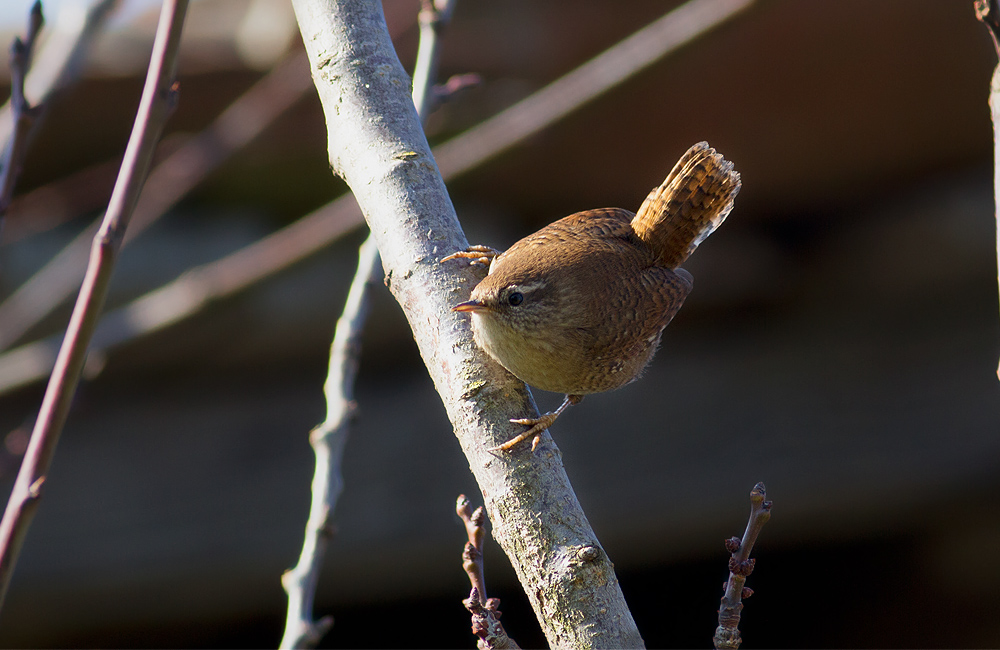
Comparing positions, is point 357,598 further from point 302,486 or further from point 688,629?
point 688,629

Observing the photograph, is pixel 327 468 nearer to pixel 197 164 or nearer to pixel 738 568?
pixel 738 568

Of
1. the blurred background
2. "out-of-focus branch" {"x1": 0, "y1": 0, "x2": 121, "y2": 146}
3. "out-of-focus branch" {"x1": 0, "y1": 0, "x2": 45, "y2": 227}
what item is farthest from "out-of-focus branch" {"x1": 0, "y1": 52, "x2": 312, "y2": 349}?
the blurred background

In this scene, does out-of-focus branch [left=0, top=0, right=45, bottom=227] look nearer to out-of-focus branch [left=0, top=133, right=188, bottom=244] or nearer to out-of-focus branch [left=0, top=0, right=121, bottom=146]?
out-of-focus branch [left=0, top=0, right=121, bottom=146]

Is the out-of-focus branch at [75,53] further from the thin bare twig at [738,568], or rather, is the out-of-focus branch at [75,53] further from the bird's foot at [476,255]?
the thin bare twig at [738,568]

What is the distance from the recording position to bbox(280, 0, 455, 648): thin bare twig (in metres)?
1.14

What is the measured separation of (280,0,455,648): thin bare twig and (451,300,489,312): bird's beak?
201 mm

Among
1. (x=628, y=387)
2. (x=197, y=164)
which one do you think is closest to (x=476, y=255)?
(x=197, y=164)

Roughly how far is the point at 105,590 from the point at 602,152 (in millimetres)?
2938

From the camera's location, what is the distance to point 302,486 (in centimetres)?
385

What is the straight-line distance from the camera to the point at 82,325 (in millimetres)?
762

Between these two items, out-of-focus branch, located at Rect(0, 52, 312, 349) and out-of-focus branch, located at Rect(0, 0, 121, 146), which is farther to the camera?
out-of-focus branch, located at Rect(0, 52, 312, 349)

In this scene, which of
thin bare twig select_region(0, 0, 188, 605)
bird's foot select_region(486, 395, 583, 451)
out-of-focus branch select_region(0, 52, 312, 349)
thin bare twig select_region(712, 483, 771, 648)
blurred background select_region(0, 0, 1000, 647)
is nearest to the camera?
thin bare twig select_region(0, 0, 188, 605)

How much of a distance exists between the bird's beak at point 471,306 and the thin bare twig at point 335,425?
0.20 metres

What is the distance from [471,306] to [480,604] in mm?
452
